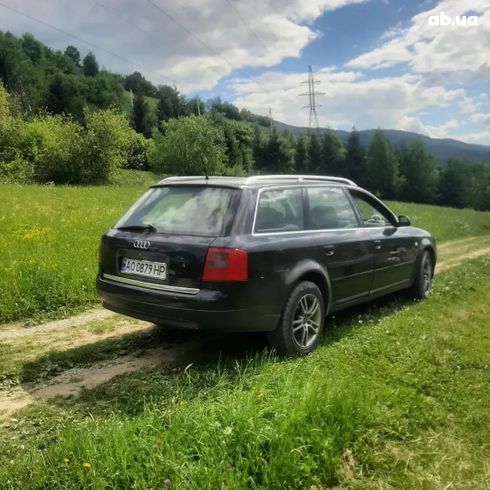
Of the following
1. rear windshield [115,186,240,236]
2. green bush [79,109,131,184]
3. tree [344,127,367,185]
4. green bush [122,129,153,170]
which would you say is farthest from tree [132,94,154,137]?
rear windshield [115,186,240,236]

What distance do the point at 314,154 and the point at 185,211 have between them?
3475 inches

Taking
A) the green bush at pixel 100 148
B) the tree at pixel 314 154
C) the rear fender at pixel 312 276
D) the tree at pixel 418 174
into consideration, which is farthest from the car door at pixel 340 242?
the tree at pixel 418 174

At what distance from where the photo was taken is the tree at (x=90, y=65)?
121875mm

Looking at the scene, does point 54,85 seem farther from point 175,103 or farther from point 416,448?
point 416,448

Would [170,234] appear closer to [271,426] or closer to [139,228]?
[139,228]

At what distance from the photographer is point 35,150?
4147 cm

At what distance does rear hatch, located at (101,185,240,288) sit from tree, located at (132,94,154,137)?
282 feet

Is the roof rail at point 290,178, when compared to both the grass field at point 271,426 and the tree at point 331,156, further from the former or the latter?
the tree at point 331,156

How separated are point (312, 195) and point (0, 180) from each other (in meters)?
33.7

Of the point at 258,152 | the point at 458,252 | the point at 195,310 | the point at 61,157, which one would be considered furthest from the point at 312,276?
the point at 258,152

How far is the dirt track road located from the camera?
3879 millimetres

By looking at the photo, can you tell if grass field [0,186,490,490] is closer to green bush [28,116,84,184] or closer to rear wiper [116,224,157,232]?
rear wiper [116,224,157,232]

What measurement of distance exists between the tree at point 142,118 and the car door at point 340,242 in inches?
3366

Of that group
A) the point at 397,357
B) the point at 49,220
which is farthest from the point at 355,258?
the point at 49,220
